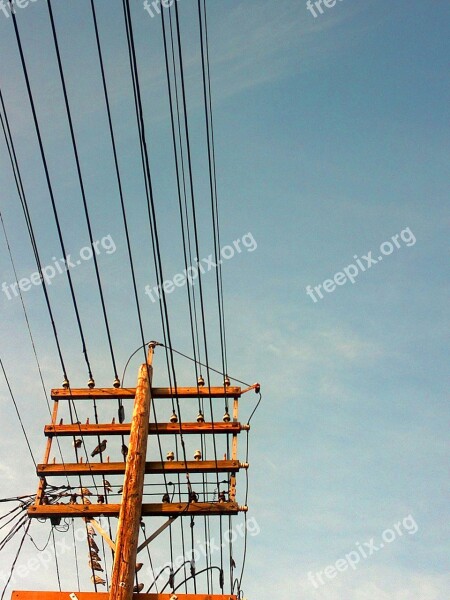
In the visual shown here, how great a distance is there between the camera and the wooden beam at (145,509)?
334 inches

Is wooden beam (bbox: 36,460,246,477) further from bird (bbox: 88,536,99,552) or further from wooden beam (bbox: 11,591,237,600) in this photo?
wooden beam (bbox: 11,591,237,600)

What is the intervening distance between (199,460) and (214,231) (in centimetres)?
330

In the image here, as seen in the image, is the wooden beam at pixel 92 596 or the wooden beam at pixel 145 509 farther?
the wooden beam at pixel 145 509

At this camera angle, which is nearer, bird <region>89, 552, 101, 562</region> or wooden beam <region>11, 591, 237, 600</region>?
wooden beam <region>11, 591, 237, 600</region>

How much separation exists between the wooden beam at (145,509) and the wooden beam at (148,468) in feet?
1.53

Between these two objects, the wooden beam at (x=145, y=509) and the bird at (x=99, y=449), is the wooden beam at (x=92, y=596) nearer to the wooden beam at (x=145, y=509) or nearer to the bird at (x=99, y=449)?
the wooden beam at (x=145, y=509)

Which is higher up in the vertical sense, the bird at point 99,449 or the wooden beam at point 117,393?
the wooden beam at point 117,393

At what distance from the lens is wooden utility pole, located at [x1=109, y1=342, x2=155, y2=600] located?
7355mm

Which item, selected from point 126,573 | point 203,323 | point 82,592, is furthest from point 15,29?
point 82,592

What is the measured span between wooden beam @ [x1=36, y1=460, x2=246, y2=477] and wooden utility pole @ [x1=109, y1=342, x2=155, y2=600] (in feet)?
1.19

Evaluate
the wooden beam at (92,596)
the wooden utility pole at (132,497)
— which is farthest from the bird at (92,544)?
the wooden utility pole at (132,497)

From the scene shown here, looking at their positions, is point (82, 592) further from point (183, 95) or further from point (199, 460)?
point (183, 95)

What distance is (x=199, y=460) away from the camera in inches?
361

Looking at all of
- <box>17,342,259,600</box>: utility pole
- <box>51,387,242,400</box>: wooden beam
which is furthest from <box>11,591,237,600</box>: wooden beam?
<box>51,387,242,400</box>: wooden beam
